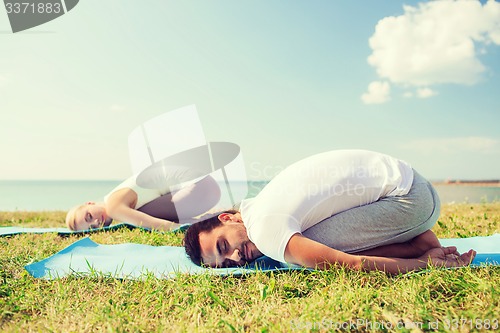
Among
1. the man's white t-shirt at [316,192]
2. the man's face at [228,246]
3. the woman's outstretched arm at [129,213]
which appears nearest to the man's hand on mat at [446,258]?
the man's white t-shirt at [316,192]

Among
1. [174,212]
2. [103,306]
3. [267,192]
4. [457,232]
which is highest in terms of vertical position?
[267,192]

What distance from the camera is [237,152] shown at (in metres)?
5.03

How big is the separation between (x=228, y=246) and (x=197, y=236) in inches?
10.1

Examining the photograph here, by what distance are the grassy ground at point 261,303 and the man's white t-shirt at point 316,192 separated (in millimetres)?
267

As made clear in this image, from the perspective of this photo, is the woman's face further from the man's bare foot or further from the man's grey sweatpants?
the man's bare foot

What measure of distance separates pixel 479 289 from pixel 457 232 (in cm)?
202

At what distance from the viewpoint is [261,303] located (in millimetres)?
1871

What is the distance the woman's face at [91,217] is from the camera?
4.45 metres

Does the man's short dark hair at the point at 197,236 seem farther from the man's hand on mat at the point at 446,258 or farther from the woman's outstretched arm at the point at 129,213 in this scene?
the woman's outstretched arm at the point at 129,213

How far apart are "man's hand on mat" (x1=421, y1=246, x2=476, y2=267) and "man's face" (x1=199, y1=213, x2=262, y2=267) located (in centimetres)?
103

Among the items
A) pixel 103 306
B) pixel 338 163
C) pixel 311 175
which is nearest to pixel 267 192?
pixel 311 175

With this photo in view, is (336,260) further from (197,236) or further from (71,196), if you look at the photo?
(71,196)

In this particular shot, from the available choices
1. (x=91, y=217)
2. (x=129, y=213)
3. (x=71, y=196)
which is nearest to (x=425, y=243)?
(x=129, y=213)

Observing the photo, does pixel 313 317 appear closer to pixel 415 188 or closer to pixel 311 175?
pixel 311 175
